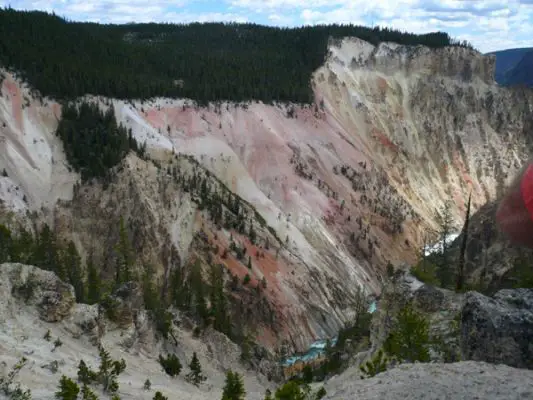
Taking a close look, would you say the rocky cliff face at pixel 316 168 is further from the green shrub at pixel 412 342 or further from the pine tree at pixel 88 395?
the pine tree at pixel 88 395

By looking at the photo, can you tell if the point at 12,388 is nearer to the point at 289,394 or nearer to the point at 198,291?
the point at 289,394

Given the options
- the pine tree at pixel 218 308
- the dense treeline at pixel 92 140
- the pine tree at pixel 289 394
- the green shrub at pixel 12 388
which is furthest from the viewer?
the dense treeline at pixel 92 140

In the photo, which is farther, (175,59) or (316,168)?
(175,59)

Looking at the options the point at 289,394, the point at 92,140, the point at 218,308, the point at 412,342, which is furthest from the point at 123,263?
the point at 412,342

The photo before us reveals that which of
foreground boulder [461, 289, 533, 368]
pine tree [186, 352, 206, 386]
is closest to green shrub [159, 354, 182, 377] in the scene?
pine tree [186, 352, 206, 386]

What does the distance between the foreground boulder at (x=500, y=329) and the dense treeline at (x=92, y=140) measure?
33.9 metres

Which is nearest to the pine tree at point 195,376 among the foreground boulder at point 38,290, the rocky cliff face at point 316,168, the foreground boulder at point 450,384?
the foreground boulder at point 38,290

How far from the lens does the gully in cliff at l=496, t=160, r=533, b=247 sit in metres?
4.05

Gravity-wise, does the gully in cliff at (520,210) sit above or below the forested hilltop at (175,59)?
below

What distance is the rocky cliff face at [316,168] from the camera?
38.9 m

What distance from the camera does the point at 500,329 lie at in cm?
952

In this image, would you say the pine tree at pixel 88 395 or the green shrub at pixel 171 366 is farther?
the green shrub at pixel 171 366

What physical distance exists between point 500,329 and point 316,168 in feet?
163

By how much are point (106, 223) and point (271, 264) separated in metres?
12.8
